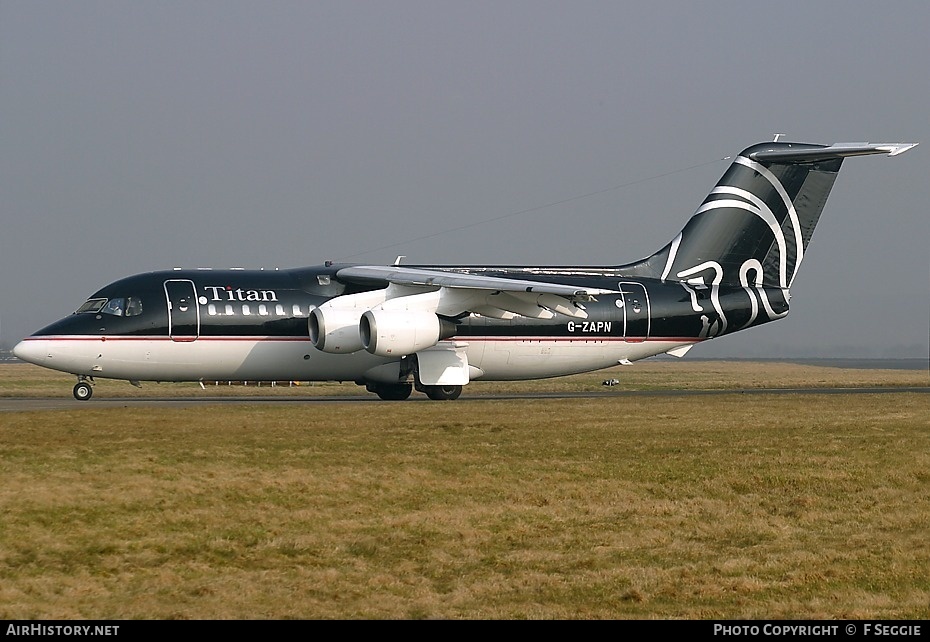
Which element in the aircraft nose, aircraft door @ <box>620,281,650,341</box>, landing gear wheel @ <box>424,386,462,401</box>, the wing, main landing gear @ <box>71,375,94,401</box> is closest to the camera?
the aircraft nose

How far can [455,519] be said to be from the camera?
53.0 ft

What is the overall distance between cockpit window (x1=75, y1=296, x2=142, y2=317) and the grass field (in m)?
7.19

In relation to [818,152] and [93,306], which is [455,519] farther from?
[818,152]

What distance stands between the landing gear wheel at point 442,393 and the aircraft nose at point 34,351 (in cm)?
1093

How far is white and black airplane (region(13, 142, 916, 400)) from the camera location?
32.1 meters

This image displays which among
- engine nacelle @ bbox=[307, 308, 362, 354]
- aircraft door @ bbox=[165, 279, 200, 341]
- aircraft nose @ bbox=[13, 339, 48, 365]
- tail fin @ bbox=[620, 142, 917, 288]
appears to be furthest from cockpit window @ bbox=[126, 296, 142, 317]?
tail fin @ bbox=[620, 142, 917, 288]

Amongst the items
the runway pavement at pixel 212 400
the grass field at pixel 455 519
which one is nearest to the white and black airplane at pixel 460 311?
the runway pavement at pixel 212 400

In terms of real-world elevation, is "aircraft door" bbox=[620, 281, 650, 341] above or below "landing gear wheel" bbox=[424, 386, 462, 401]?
above

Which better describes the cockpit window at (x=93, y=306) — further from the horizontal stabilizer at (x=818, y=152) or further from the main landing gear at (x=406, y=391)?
the horizontal stabilizer at (x=818, y=152)

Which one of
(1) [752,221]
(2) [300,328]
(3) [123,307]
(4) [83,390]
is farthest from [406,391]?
(1) [752,221]

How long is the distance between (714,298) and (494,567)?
2475cm

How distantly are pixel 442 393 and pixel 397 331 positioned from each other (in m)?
4.02

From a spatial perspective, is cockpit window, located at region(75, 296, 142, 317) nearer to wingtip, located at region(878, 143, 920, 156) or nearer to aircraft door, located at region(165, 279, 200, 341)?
aircraft door, located at region(165, 279, 200, 341)

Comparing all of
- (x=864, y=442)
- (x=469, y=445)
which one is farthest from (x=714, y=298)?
(x=469, y=445)
